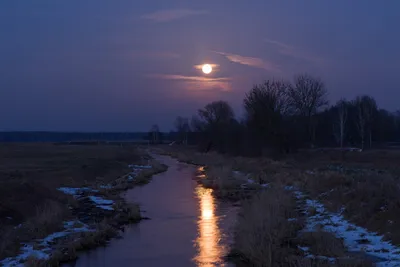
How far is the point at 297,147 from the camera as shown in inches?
2472

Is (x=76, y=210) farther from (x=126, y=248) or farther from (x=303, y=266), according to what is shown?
(x=303, y=266)

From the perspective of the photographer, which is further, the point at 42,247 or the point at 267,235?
the point at 42,247

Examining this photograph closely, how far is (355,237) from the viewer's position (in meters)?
15.6

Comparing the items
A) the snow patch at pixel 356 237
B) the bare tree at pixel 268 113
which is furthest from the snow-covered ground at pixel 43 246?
the bare tree at pixel 268 113

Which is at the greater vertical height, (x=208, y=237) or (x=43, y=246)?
(x=43, y=246)

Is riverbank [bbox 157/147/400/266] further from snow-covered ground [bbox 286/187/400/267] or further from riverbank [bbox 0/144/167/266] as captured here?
riverbank [bbox 0/144/167/266]

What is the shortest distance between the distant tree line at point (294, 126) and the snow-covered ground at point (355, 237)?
136ft

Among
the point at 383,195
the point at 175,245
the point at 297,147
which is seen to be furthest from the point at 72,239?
the point at 297,147

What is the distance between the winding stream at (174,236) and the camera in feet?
51.8

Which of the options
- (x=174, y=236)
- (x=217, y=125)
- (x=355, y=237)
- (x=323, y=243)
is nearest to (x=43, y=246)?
(x=174, y=236)

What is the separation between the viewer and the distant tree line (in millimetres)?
63312

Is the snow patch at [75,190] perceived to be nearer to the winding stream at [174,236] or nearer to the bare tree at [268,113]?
the winding stream at [174,236]

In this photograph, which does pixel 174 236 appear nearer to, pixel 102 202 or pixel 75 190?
pixel 102 202

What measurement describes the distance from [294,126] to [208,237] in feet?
154
